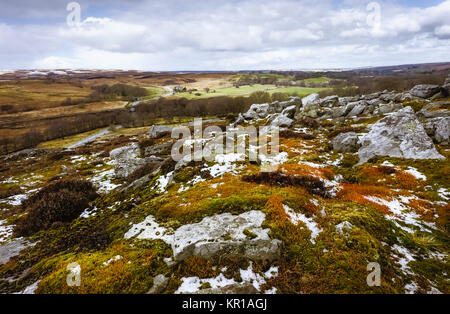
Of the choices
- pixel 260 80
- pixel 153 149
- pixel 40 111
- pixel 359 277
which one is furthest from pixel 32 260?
pixel 260 80

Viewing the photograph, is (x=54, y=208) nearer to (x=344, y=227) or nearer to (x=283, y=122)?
(x=344, y=227)

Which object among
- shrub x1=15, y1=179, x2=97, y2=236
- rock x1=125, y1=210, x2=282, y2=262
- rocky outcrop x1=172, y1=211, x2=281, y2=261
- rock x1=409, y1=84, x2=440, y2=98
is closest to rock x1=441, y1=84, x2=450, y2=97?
rock x1=409, y1=84, x2=440, y2=98

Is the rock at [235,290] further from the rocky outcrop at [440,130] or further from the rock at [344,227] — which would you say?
the rocky outcrop at [440,130]

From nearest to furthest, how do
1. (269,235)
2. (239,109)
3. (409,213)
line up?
(269,235)
(409,213)
(239,109)

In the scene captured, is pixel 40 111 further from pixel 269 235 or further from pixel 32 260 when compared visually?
pixel 269 235

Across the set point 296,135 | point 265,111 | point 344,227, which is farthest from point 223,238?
point 265,111

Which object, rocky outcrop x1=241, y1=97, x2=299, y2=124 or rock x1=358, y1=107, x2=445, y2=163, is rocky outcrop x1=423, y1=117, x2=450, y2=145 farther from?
rocky outcrop x1=241, y1=97, x2=299, y2=124
